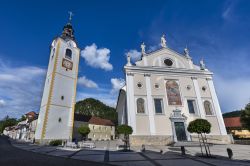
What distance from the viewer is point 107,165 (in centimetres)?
798

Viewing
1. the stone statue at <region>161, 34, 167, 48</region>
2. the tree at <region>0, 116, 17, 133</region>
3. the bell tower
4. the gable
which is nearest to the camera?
the bell tower

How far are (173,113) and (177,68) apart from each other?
7.65m

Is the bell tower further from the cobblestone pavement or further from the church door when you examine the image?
the church door

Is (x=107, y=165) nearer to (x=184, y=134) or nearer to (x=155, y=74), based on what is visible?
(x=184, y=134)

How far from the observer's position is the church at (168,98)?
67.5ft

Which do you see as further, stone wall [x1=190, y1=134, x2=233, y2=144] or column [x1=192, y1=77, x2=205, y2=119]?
column [x1=192, y1=77, x2=205, y2=119]

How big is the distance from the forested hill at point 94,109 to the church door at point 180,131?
45082 millimetres

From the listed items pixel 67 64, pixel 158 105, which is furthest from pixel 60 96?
pixel 158 105

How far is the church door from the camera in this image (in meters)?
21.0

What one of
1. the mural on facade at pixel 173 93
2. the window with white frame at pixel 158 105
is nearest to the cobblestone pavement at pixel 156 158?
the window with white frame at pixel 158 105

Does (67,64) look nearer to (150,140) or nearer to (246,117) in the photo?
(150,140)

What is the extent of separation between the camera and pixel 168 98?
2288 centimetres

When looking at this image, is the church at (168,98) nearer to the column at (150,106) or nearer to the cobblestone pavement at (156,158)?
the column at (150,106)

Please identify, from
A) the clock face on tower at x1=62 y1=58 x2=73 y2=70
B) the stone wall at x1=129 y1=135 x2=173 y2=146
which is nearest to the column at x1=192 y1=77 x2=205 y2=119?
the stone wall at x1=129 y1=135 x2=173 y2=146
